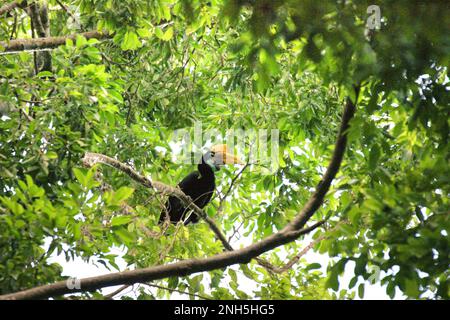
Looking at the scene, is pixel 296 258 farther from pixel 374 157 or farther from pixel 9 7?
pixel 9 7

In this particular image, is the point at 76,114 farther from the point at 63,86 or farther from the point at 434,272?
the point at 434,272

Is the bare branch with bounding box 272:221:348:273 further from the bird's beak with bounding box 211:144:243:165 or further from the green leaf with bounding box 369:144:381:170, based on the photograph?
the bird's beak with bounding box 211:144:243:165

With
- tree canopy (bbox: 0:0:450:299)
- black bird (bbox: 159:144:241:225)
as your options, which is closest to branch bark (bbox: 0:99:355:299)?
tree canopy (bbox: 0:0:450:299)

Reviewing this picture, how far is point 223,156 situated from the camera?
25.7 ft

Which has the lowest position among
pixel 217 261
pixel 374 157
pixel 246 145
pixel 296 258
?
pixel 217 261

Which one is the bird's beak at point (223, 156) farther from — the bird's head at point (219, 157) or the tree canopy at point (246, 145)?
the tree canopy at point (246, 145)

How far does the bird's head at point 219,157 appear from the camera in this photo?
25.6 feet

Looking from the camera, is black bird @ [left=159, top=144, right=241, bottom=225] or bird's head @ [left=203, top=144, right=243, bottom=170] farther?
bird's head @ [left=203, top=144, right=243, bottom=170]

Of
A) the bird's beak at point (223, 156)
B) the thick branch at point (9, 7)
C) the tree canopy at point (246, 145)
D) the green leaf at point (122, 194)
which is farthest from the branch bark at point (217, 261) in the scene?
the bird's beak at point (223, 156)

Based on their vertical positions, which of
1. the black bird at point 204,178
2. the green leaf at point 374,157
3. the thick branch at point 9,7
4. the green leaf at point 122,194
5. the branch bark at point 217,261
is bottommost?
the branch bark at point 217,261

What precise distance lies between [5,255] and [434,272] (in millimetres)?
2185

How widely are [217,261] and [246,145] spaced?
11.4ft

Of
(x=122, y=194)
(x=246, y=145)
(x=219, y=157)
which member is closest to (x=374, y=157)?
(x=122, y=194)

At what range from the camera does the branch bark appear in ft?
11.1
